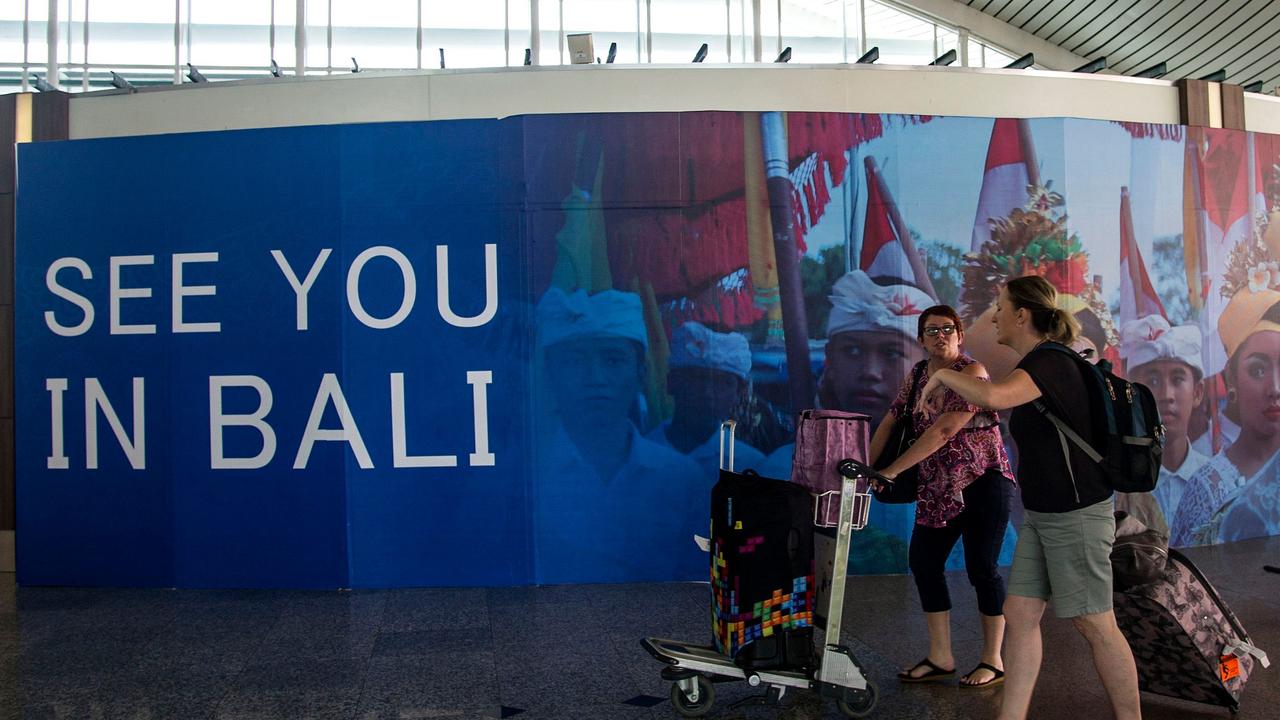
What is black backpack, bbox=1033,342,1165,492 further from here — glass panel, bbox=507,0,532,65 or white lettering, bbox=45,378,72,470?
glass panel, bbox=507,0,532,65

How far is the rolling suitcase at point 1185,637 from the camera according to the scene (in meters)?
3.39

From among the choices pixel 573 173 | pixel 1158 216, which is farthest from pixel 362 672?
pixel 1158 216

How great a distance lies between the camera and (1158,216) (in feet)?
21.4

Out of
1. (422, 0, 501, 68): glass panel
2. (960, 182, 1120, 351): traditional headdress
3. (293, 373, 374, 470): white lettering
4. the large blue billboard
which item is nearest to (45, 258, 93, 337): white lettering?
the large blue billboard

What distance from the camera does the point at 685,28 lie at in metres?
9.42

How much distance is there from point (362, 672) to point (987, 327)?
4232mm

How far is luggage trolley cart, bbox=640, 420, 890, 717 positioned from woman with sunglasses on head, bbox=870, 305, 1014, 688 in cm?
44

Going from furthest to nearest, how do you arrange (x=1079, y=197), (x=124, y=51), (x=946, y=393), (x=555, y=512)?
(x=124, y=51), (x=1079, y=197), (x=555, y=512), (x=946, y=393)

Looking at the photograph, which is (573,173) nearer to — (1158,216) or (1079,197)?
(1079,197)

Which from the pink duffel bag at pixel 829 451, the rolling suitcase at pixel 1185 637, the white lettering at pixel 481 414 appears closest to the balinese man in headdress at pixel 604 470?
the white lettering at pixel 481 414

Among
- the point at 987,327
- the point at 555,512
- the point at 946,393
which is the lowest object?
the point at 555,512

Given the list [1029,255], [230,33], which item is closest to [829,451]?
[1029,255]

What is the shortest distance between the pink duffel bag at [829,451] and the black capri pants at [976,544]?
2.07 ft

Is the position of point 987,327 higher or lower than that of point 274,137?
lower
